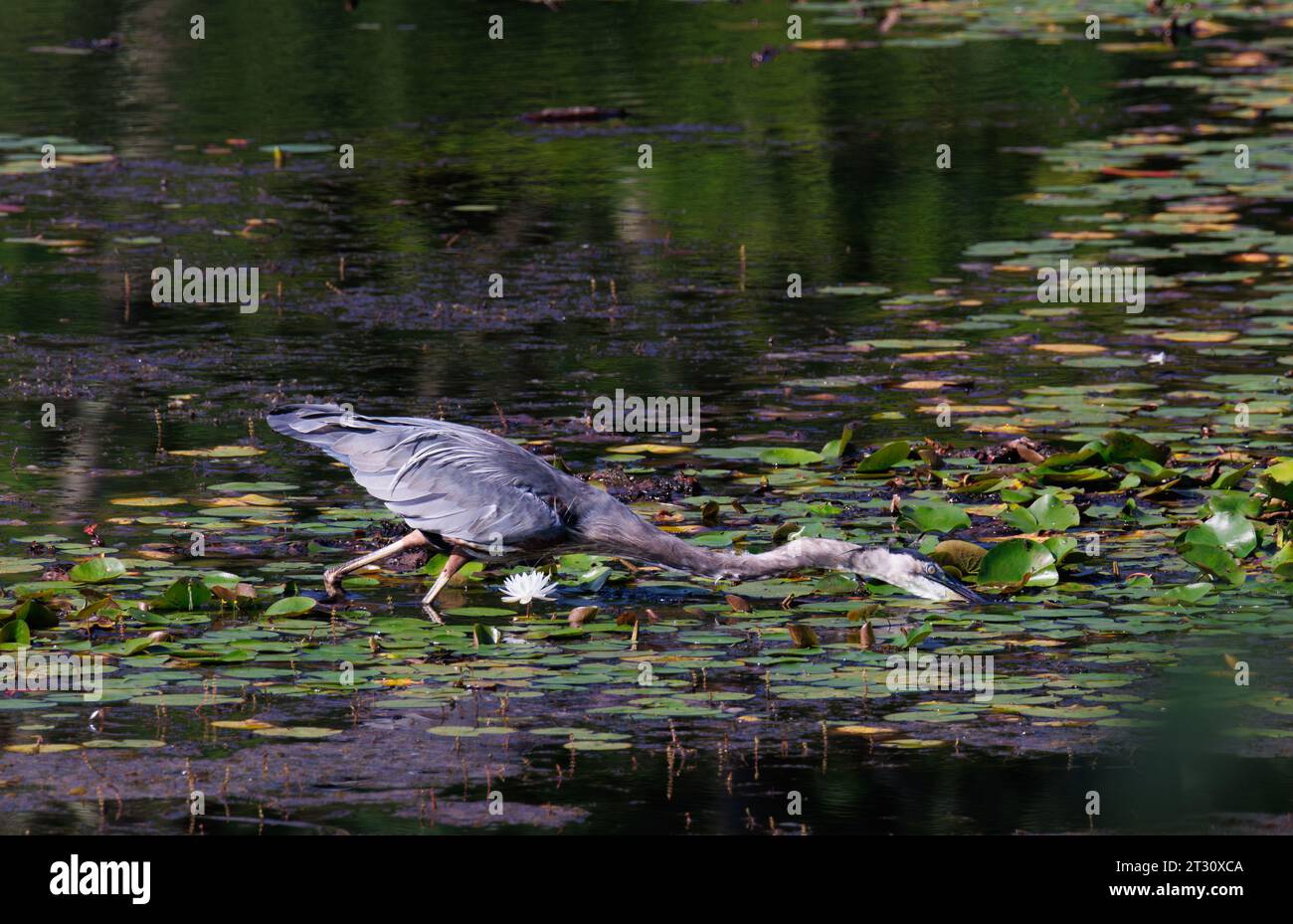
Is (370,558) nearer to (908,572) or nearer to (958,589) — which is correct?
(908,572)

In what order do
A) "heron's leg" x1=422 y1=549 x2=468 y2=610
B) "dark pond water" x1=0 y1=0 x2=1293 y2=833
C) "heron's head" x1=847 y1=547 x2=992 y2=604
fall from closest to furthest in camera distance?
1. "dark pond water" x1=0 y1=0 x2=1293 y2=833
2. "heron's head" x1=847 y1=547 x2=992 y2=604
3. "heron's leg" x1=422 y1=549 x2=468 y2=610

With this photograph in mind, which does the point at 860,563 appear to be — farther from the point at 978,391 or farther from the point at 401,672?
the point at 978,391

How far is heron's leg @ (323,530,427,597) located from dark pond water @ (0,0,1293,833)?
10 centimetres

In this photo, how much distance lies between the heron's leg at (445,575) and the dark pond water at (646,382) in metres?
0.08

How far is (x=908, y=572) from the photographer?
7.61 metres

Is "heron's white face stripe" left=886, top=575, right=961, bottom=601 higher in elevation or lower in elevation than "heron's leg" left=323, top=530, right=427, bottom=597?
lower

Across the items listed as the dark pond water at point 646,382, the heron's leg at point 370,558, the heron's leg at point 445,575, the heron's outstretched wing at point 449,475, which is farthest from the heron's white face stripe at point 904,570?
the heron's leg at point 370,558

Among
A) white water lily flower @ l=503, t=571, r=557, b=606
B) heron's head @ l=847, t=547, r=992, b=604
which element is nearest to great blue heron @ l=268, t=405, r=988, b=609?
heron's head @ l=847, t=547, r=992, b=604

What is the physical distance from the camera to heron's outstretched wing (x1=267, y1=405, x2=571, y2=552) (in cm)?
780

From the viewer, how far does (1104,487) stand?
9.03 meters

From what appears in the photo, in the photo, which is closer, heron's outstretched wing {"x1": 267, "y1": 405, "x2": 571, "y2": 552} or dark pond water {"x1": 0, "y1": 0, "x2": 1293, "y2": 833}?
dark pond water {"x1": 0, "y1": 0, "x2": 1293, "y2": 833}

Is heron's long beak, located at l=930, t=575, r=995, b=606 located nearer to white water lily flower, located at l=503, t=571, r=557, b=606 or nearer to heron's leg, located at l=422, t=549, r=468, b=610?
white water lily flower, located at l=503, t=571, r=557, b=606
